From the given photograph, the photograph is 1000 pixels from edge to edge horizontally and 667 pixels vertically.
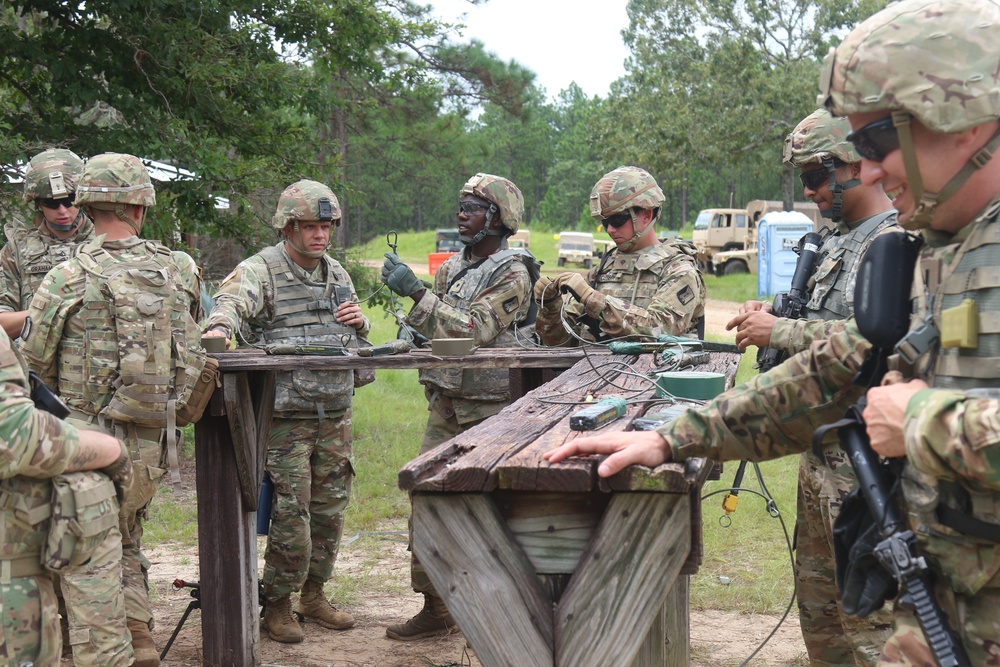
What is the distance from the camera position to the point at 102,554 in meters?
3.97

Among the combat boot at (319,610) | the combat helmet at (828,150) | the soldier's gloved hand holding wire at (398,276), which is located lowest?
the combat boot at (319,610)

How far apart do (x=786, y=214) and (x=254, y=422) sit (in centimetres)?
2119

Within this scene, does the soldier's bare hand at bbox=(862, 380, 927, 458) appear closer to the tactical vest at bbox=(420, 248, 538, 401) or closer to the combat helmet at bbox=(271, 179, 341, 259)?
the tactical vest at bbox=(420, 248, 538, 401)

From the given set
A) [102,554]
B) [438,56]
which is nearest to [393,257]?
[102,554]

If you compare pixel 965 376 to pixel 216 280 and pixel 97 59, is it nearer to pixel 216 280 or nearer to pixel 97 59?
pixel 97 59

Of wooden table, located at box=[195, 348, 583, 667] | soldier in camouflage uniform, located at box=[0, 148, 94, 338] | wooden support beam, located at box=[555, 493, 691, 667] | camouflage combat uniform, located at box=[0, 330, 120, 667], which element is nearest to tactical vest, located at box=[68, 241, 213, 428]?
wooden table, located at box=[195, 348, 583, 667]

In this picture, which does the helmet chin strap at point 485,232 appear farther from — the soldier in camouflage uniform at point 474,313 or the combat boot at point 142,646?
the combat boot at point 142,646

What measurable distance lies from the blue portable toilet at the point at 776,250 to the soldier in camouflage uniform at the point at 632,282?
18.1m

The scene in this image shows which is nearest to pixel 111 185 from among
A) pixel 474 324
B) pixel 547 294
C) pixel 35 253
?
pixel 35 253

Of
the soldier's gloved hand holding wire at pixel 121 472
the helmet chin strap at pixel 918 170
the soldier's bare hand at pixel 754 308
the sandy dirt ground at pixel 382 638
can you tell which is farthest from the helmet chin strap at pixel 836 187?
the soldier's gloved hand holding wire at pixel 121 472

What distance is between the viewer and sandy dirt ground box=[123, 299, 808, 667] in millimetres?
5293

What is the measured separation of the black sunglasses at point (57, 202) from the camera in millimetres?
5816

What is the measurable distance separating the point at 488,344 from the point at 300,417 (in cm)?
109

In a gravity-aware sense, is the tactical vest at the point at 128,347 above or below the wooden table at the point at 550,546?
above
